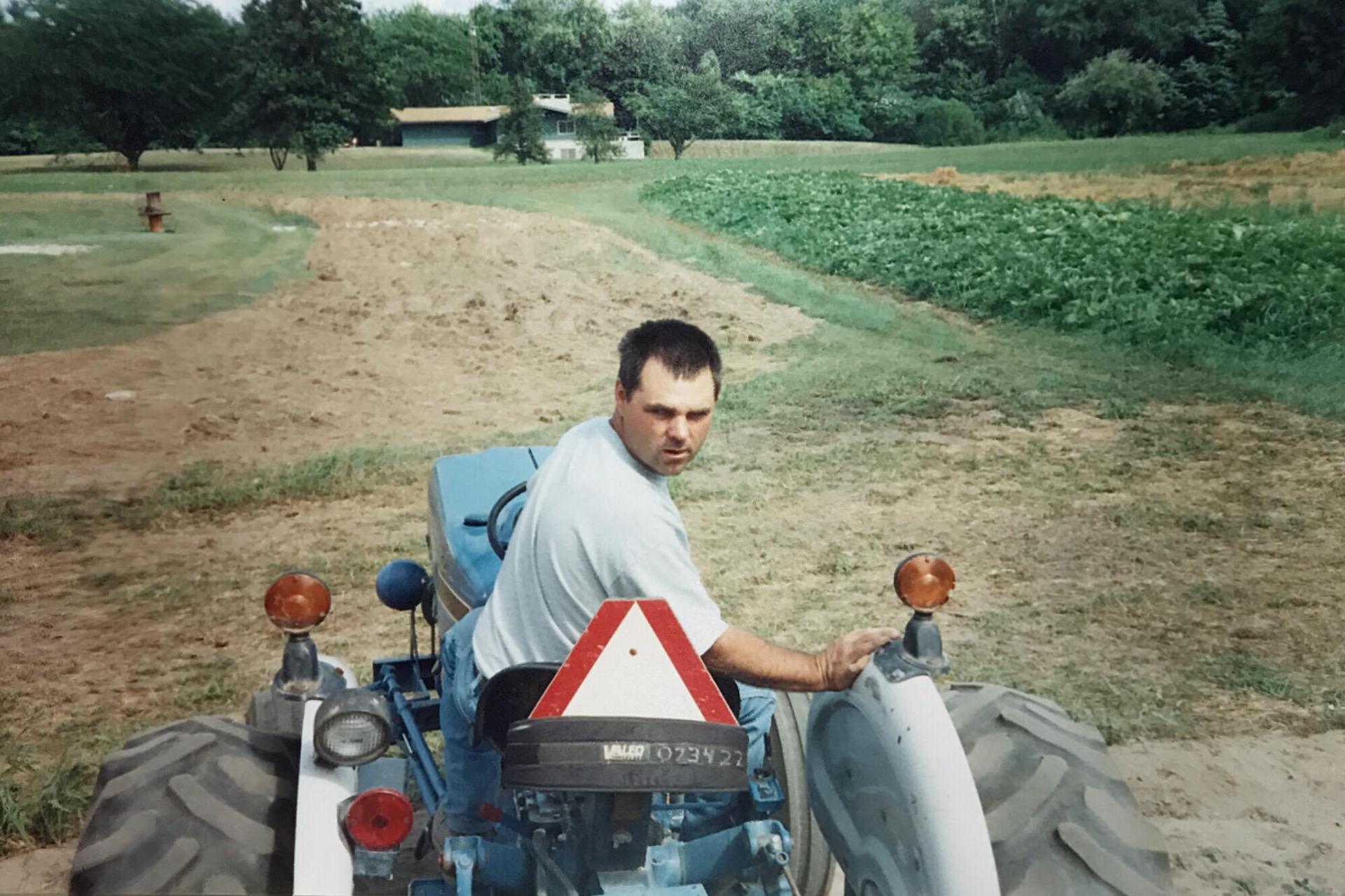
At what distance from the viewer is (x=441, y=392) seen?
14.2ft

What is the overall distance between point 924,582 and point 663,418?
17.3 inches

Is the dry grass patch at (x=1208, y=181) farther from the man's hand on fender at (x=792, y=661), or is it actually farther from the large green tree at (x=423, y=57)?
the man's hand on fender at (x=792, y=661)

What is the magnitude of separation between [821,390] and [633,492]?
118 inches

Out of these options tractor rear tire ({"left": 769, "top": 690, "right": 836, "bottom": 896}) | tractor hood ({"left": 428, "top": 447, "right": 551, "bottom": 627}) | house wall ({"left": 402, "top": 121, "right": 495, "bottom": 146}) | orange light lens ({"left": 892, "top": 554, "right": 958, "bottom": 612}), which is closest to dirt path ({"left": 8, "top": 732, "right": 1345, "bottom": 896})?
tractor rear tire ({"left": 769, "top": 690, "right": 836, "bottom": 896})

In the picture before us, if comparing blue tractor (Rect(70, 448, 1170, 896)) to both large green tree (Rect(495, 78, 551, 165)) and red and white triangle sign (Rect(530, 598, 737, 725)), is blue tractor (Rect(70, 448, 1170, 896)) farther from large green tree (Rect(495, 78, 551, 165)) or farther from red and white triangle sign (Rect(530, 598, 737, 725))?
large green tree (Rect(495, 78, 551, 165))

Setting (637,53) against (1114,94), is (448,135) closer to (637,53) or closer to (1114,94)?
(637,53)

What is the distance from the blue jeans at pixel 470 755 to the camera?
6.91 ft

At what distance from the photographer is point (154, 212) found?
392cm

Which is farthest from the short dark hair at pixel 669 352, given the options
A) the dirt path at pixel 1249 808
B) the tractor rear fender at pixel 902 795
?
the dirt path at pixel 1249 808

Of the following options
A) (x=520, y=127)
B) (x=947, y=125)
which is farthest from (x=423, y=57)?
(x=947, y=125)

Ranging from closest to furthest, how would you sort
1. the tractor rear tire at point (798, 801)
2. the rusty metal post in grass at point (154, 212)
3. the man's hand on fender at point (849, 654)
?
the man's hand on fender at point (849, 654), the tractor rear tire at point (798, 801), the rusty metal post in grass at point (154, 212)

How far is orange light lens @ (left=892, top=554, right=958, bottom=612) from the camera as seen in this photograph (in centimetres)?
182

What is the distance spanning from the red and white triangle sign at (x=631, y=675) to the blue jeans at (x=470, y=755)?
39 cm

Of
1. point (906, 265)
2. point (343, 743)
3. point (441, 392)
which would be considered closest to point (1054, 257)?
point (906, 265)
